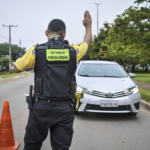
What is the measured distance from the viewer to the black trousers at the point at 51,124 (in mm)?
2326

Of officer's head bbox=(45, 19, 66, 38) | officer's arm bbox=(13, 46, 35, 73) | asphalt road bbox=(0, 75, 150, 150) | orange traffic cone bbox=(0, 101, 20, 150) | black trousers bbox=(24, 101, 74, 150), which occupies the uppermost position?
officer's head bbox=(45, 19, 66, 38)

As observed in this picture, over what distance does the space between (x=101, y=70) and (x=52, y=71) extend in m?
5.10

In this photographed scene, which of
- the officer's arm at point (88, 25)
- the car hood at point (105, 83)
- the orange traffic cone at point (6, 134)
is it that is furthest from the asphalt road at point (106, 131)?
the officer's arm at point (88, 25)

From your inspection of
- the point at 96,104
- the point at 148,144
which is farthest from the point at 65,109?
the point at 96,104

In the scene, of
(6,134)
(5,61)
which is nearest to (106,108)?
(6,134)

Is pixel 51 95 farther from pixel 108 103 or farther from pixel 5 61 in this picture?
pixel 5 61

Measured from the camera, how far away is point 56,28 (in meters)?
2.45

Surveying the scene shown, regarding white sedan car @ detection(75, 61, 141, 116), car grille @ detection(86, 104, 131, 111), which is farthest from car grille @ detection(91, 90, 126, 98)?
car grille @ detection(86, 104, 131, 111)

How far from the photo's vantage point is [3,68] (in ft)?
152

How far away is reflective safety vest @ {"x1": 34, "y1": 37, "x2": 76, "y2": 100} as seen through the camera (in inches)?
92.6

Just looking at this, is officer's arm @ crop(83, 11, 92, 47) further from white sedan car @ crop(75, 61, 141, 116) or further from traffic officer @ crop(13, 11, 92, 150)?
white sedan car @ crop(75, 61, 141, 116)

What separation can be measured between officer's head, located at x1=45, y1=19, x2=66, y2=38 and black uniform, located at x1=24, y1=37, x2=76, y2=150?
0.51 feet

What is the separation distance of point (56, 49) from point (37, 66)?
0.26 metres

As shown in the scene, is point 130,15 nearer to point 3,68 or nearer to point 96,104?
point 96,104
